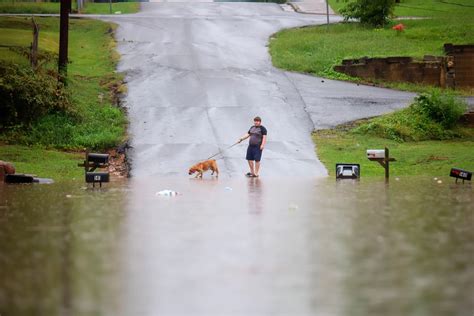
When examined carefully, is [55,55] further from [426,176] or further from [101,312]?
[101,312]

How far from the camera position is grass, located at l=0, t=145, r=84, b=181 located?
29375mm

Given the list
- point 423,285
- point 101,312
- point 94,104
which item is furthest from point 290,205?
point 94,104

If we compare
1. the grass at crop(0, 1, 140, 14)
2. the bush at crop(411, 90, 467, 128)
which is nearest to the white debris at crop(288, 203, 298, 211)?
the bush at crop(411, 90, 467, 128)

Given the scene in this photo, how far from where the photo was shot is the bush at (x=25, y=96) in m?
33.4

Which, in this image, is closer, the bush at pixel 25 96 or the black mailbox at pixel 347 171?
the black mailbox at pixel 347 171

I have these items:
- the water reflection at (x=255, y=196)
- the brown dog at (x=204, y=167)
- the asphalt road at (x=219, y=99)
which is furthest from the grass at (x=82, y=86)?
the water reflection at (x=255, y=196)

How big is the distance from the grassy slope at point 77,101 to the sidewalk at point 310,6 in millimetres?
14530

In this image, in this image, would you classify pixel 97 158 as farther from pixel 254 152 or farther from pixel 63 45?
pixel 63 45

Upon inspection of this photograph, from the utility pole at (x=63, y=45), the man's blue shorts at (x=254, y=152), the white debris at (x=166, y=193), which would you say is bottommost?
the man's blue shorts at (x=254, y=152)

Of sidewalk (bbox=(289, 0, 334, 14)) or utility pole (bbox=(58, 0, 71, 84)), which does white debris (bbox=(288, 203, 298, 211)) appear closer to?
utility pole (bbox=(58, 0, 71, 84))

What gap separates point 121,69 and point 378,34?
1294 centimetres

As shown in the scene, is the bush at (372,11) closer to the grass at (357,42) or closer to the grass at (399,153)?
the grass at (357,42)

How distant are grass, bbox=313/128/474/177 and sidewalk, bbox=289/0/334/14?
28.6 m

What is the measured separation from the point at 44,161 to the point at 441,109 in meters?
12.9
